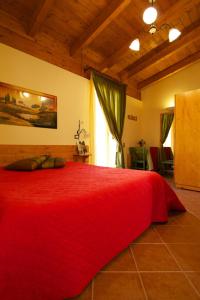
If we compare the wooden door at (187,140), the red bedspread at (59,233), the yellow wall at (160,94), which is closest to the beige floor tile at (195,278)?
the red bedspread at (59,233)

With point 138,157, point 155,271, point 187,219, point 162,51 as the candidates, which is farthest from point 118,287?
point 162,51

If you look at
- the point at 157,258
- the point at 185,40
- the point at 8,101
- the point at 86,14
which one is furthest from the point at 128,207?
the point at 185,40

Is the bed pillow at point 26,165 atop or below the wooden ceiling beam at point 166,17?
below

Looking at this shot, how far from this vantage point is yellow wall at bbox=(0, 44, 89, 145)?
2.58 meters

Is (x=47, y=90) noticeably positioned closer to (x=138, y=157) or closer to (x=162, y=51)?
(x=162, y=51)

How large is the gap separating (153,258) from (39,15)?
325 centimetres

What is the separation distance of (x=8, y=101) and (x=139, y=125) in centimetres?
401

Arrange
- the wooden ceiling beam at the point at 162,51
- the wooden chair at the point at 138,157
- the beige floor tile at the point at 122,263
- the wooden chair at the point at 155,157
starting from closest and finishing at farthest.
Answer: the beige floor tile at the point at 122,263, the wooden ceiling beam at the point at 162,51, the wooden chair at the point at 138,157, the wooden chair at the point at 155,157

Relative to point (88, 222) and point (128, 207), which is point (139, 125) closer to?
point (128, 207)

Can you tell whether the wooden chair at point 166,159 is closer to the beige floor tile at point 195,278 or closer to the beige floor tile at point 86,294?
the beige floor tile at point 195,278

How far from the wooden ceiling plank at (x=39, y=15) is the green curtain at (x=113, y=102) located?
1347 millimetres

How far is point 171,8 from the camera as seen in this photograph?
2.89m

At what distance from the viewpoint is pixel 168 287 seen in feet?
3.77

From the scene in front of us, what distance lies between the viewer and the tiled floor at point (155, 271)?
1.10 metres
